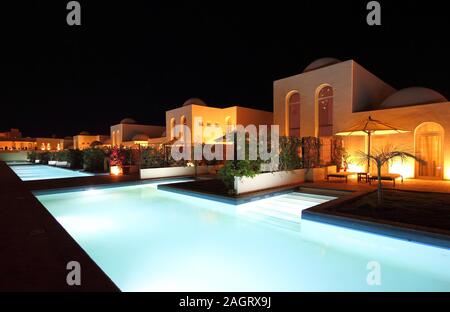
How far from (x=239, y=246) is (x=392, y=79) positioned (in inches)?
961

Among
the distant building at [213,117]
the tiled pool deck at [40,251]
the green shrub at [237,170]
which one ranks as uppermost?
the distant building at [213,117]

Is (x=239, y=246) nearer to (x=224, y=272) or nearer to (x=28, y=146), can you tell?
(x=224, y=272)

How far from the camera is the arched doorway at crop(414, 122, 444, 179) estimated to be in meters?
9.88

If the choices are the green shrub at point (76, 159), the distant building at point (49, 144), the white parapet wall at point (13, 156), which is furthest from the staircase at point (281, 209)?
the distant building at point (49, 144)

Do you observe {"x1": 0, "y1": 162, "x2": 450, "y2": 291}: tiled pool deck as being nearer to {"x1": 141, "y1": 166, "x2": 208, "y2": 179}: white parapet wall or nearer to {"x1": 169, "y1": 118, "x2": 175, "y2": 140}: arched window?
{"x1": 141, "y1": 166, "x2": 208, "y2": 179}: white parapet wall

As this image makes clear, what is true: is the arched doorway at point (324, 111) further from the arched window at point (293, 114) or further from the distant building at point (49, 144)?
the distant building at point (49, 144)

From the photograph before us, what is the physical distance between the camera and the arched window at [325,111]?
13.6 meters

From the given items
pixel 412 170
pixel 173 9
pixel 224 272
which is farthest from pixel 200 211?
pixel 173 9

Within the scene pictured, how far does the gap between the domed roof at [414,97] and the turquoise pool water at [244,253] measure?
26.9 feet

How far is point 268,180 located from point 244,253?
460 centimetres

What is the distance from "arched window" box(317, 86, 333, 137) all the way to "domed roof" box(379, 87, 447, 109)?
2819 millimetres

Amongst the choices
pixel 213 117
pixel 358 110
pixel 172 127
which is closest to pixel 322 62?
pixel 358 110

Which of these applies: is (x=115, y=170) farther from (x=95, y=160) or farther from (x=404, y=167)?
(x=404, y=167)

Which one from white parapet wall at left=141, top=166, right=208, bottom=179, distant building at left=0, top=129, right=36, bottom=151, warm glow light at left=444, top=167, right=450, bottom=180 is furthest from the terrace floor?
distant building at left=0, top=129, right=36, bottom=151
